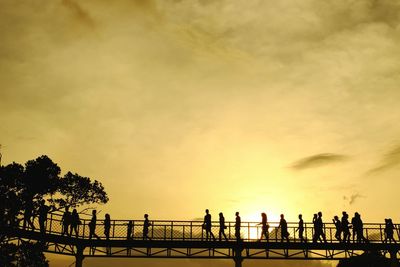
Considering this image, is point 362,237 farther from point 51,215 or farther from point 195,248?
A: point 51,215

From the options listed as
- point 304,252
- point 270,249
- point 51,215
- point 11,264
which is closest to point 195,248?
point 270,249

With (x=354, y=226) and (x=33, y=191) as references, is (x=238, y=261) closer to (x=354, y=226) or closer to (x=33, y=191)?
(x=354, y=226)

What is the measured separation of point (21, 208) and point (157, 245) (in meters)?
10.8

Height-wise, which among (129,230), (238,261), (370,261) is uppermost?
(129,230)

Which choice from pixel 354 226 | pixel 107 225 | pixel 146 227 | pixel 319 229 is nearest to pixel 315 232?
pixel 319 229

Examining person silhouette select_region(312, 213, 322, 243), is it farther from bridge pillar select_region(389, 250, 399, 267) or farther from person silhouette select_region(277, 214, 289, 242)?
bridge pillar select_region(389, 250, 399, 267)

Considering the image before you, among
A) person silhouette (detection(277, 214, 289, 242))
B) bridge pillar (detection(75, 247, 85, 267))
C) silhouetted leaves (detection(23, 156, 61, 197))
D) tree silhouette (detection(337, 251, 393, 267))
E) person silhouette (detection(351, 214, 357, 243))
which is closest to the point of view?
person silhouette (detection(277, 214, 289, 242))

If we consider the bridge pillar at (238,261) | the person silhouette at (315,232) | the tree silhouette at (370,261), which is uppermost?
the person silhouette at (315,232)

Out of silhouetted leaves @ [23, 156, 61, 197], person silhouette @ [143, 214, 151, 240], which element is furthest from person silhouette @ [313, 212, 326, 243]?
silhouetted leaves @ [23, 156, 61, 197]

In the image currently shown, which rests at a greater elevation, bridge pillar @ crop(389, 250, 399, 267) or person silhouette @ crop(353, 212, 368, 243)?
person silhouette @ crop(353, 212, 368, 243)

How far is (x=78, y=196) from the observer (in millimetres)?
37688

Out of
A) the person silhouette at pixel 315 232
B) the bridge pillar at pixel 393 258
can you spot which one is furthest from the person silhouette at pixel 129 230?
the bridge pillar at pixel 393 258

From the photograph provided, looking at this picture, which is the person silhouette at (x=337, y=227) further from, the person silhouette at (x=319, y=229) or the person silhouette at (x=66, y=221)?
the person silhouette at (x=66, y=221)

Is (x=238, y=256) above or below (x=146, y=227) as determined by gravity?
below
